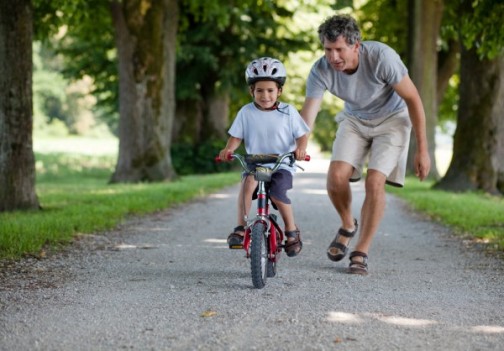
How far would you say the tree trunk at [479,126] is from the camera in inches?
676

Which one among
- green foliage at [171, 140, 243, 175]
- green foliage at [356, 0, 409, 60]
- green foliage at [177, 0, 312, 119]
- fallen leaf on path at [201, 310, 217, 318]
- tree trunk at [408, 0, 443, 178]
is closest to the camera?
fallen leaf on path at [201, 310, 217, 318]

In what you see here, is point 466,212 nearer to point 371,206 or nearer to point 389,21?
point 371,206

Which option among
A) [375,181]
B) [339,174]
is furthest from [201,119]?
[375,181]

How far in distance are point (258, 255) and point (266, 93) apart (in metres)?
1.19

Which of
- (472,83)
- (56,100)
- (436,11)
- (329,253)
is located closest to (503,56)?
(472,83)

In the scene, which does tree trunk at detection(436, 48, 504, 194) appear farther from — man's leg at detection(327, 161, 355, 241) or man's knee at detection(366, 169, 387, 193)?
man's knee at detection(366, 169, 387, 193)

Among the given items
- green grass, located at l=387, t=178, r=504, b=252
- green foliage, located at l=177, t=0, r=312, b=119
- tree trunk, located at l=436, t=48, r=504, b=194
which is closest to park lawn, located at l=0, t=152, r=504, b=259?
green grass, located at l=387, t=178, r=504, b=252

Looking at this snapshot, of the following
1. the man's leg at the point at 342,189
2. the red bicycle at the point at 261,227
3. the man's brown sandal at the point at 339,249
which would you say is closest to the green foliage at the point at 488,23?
the man's leg at the point at 342,189

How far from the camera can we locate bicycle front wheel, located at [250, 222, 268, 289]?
20.1 feet

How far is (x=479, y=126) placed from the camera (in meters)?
17.2

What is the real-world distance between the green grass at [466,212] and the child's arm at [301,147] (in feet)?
10.5

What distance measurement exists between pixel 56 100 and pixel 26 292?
7146 cm

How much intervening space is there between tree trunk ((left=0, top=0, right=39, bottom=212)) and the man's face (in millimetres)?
6170

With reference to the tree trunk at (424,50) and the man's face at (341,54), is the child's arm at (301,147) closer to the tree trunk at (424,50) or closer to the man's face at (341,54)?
the man's face at (341,54)
